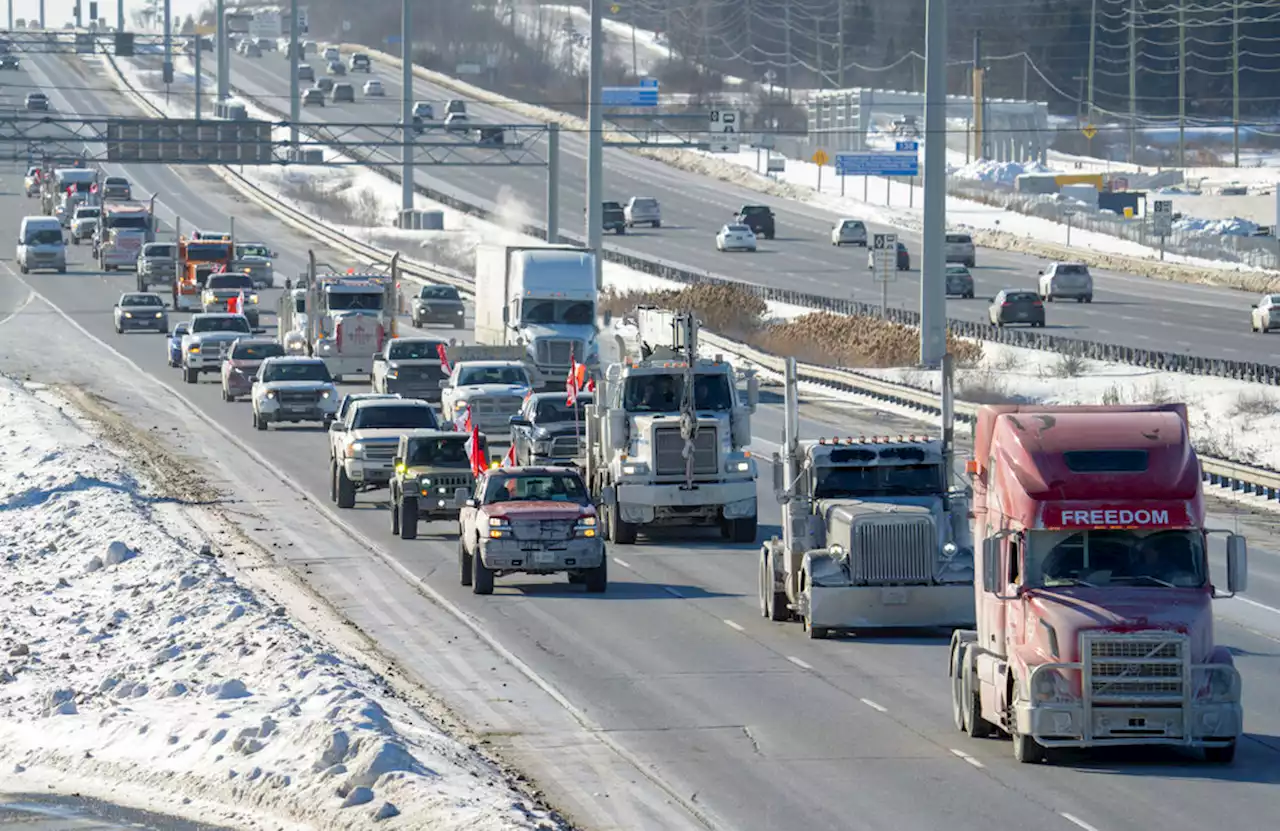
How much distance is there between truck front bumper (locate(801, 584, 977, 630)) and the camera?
24.9 meters

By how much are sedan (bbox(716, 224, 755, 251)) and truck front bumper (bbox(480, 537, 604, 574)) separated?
77.8 m

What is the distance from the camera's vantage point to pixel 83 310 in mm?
80625

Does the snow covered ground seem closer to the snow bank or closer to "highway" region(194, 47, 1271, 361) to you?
"highway" region(194, 47, 1271, 361)

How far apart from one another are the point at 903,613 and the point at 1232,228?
9573 cm

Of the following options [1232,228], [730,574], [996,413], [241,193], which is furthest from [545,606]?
[241,193]

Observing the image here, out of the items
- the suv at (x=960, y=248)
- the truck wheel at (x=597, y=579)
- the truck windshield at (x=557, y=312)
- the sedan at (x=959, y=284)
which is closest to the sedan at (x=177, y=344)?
the truck windshield at (x=557, y=312)

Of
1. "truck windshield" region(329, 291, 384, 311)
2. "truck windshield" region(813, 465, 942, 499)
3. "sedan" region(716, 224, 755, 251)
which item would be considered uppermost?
"sedan" region(716, 224, 755, 251)

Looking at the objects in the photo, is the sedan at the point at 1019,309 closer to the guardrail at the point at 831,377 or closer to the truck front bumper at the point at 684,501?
the guardrail at the point at 831,377

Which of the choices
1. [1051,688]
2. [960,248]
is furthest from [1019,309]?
[1051,688]

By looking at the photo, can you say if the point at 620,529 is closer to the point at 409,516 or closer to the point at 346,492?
the point at 409,516

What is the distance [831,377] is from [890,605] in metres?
34.5

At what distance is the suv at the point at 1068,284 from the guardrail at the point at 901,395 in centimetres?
2036

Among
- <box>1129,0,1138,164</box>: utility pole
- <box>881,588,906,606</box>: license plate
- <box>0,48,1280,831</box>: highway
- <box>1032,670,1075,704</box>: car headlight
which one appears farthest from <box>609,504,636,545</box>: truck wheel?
<box>1129,0,1138,164</box>: utility pole

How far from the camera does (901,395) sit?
180 ft
